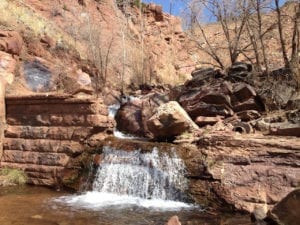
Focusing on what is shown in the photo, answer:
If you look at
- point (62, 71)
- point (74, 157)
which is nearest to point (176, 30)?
point (62, 71)

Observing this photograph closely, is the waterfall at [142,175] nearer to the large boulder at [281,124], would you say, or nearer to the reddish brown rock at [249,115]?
the large boulder at [281,124]

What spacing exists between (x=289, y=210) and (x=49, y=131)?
632 centimetres

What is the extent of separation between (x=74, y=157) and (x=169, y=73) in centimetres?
1674

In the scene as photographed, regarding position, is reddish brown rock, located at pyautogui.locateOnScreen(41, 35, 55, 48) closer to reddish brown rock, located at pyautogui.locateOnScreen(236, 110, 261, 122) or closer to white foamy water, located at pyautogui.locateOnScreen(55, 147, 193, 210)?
white foamy water, located at pyautogui.locateOnScreen(55, 147, 193, 210)

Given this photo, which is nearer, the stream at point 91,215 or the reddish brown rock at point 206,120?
the stream at point 91,215

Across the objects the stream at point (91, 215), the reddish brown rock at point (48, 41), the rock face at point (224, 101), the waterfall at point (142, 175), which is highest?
the reddish brown rock at point (48, 41)

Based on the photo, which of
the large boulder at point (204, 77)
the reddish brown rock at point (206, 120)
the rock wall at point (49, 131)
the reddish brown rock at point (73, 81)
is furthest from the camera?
the reddish brown rock at point (73, 81)

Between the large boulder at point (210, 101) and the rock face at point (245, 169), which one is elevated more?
the large boulder at point (210, 101)

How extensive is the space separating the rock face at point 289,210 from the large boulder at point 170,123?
3.86 m

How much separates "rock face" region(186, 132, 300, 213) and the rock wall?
276 cm

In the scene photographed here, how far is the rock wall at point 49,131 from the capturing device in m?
9.62

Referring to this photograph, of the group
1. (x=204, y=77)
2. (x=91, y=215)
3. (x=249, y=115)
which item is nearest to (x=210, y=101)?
(x=249, y=115)

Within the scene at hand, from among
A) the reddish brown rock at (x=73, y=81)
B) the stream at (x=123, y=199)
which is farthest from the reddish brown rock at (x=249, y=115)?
the reddish brown rock at (x=73, y=81)

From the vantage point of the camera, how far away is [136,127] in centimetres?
1162
